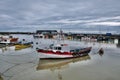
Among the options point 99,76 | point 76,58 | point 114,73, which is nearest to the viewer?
point 99,76

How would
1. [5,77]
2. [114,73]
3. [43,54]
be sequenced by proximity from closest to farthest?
1. [5,77]
2. [114,73]
3. [43,54]

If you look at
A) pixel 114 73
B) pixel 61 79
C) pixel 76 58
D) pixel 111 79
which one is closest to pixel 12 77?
pixel 61 79

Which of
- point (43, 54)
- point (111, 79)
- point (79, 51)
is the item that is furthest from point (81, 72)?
point (79, 51)

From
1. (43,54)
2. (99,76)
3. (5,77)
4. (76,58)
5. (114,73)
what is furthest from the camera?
(76,58)

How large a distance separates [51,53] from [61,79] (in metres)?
15.8

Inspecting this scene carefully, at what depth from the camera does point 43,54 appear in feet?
133

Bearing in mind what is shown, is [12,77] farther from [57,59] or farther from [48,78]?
[57,59]

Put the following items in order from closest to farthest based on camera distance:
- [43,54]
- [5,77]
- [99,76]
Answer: [5,77] < [99,76] < [43,54]

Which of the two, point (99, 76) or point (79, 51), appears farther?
point (79, 51)

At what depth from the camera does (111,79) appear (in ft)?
83.5

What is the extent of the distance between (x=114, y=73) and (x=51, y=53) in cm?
1502

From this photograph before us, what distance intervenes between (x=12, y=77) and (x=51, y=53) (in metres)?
→ 16.0

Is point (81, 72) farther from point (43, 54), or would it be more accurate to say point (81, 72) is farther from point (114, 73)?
point (43, 54)

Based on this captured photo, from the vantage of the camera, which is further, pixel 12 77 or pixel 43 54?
pixel 43 54
